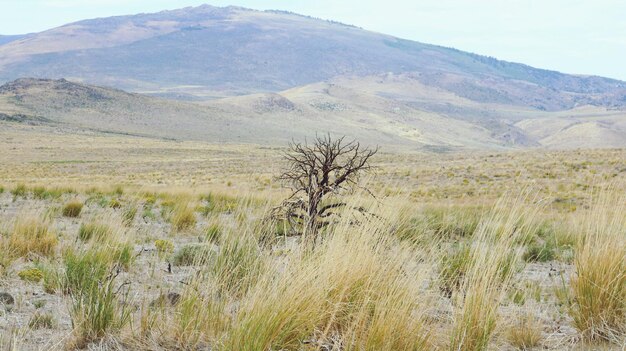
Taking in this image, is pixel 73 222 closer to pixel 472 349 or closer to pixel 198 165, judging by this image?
pixel 472 349

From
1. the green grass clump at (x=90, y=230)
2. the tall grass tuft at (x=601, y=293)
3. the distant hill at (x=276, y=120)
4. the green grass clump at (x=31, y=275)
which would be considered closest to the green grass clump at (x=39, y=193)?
the green grass clump at (x=90, y=230)

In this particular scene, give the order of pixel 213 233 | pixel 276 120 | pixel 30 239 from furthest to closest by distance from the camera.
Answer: pixel 276 120 < pixel 213 233 < pixel 30 239

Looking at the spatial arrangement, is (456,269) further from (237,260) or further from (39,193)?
(39,193)

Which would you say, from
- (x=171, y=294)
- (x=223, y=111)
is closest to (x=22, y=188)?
(x=171, y=294)

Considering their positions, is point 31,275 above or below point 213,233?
→ above

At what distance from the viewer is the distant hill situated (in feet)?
324

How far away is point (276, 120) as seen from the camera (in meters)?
126

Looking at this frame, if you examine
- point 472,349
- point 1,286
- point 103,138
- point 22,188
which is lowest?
point 103,138

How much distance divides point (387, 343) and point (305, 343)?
1.50 ft

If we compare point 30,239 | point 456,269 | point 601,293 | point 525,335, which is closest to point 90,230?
point 30,239

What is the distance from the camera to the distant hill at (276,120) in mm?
98875

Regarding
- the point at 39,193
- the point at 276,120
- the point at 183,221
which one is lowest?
the point at 276,120

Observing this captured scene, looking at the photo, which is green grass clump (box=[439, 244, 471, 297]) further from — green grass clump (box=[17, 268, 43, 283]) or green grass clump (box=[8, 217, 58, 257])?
green grass clump (box=[8, 217, 58, 257])

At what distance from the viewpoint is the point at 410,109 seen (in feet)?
557
